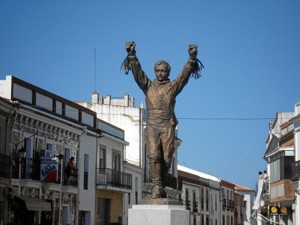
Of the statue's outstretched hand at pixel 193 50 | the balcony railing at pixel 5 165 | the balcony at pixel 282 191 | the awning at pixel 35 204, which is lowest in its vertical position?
the awning at pixel 35 204

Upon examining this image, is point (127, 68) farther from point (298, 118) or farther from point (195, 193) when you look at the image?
point (195, 193)

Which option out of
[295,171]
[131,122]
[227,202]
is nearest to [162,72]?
[295,171]

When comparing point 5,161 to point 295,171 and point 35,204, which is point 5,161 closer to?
point 35,204

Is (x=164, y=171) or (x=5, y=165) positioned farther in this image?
(x=5, y=165)

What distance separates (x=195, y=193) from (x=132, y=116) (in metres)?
21.5

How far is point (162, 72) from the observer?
379 inches

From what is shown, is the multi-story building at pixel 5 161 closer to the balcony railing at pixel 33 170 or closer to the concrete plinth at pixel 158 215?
the balcony railing at pixel 33 170

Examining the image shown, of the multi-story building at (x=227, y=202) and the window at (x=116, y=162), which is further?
the multi-story building at (x=227, y=202)

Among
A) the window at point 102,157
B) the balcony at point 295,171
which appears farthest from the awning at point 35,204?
the balcony at point 295,171

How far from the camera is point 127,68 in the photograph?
31.7 feet

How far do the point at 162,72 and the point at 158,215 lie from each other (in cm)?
221

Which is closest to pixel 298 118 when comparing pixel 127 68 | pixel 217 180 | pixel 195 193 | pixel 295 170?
pixel 295 170

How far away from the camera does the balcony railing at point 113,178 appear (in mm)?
38000

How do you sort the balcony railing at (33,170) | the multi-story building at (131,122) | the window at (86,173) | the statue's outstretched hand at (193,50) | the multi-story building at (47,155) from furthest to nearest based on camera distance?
the multi-story building at (131,122) < the window at (86,173) < the balcony railing at (33,170) < the multi-story building at (47,155) < the statue's outstretched hand at (193,50)
